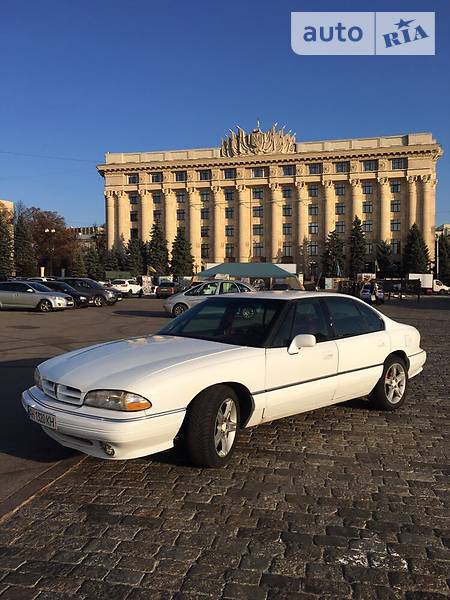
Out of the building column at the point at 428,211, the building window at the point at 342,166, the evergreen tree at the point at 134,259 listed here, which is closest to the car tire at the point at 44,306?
the evergreen tree at the point at 134,259

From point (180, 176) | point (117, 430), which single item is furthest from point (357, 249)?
point (117, 430)

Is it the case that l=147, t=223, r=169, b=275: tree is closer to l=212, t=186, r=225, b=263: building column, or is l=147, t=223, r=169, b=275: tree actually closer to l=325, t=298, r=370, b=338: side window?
l=212, t=186, r=225, b=263: building column

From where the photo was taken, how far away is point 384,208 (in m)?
91.3

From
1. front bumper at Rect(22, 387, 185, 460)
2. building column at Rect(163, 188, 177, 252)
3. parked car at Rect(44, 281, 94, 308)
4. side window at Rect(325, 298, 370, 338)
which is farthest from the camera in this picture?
building column at Rect(163, 188, 177, 252)

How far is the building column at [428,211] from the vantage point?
8856 centimetres

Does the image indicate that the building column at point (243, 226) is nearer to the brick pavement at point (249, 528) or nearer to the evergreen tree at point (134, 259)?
the evergreen tree at point (134, 259)

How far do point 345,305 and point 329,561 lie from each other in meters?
3.59

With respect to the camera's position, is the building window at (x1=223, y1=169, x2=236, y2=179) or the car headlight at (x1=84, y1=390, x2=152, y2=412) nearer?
the car headlight at (x1=84, y1=390, x2=152, y2=412)

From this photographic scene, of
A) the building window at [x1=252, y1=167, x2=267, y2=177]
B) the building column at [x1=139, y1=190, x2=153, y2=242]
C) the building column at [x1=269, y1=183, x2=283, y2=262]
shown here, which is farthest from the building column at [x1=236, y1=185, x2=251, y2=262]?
the building column at [x1=139, y1=190, x2=153, y2=242]

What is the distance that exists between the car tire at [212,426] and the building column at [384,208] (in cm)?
9127

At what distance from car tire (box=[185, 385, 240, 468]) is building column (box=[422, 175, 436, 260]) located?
3554 inches

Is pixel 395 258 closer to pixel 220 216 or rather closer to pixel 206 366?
pixel 220 216

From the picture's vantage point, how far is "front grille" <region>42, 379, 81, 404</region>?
4.31 metres

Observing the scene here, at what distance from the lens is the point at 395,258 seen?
8956cm
